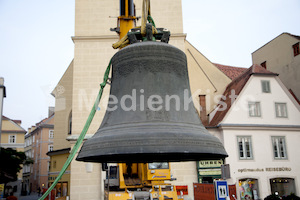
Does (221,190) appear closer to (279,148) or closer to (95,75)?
(95,75)

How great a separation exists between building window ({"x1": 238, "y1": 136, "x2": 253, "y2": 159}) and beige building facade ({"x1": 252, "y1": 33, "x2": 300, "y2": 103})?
614cm

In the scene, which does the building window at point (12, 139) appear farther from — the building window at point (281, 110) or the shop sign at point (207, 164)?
the building window at point (281, 110)

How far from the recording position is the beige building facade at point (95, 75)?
1620 centimetres

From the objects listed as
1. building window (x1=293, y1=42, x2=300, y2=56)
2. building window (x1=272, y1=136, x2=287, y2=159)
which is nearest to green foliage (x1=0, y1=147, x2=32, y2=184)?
building window (x1=272, y1=136, x2=287, y2=159)

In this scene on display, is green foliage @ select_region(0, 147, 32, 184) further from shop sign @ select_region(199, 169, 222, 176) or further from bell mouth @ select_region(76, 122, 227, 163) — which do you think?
bell mouth @ select_region(76, 122, 227, 163)

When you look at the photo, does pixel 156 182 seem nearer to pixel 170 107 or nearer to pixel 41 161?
pixel 170 107

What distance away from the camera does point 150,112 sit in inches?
122

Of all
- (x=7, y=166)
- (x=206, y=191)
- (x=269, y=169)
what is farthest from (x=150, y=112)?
(x=7, y=166)

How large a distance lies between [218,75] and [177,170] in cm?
890

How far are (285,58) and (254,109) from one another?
6417 millimetres

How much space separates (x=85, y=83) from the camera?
57.0 feet

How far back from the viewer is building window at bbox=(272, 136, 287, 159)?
59.9 ft

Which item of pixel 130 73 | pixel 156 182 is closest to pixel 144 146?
pixel 130 73

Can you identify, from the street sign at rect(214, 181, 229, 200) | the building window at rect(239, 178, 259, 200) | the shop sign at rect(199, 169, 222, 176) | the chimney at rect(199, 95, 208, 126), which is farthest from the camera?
the chimney at rect(199, 95, 208, 126)
